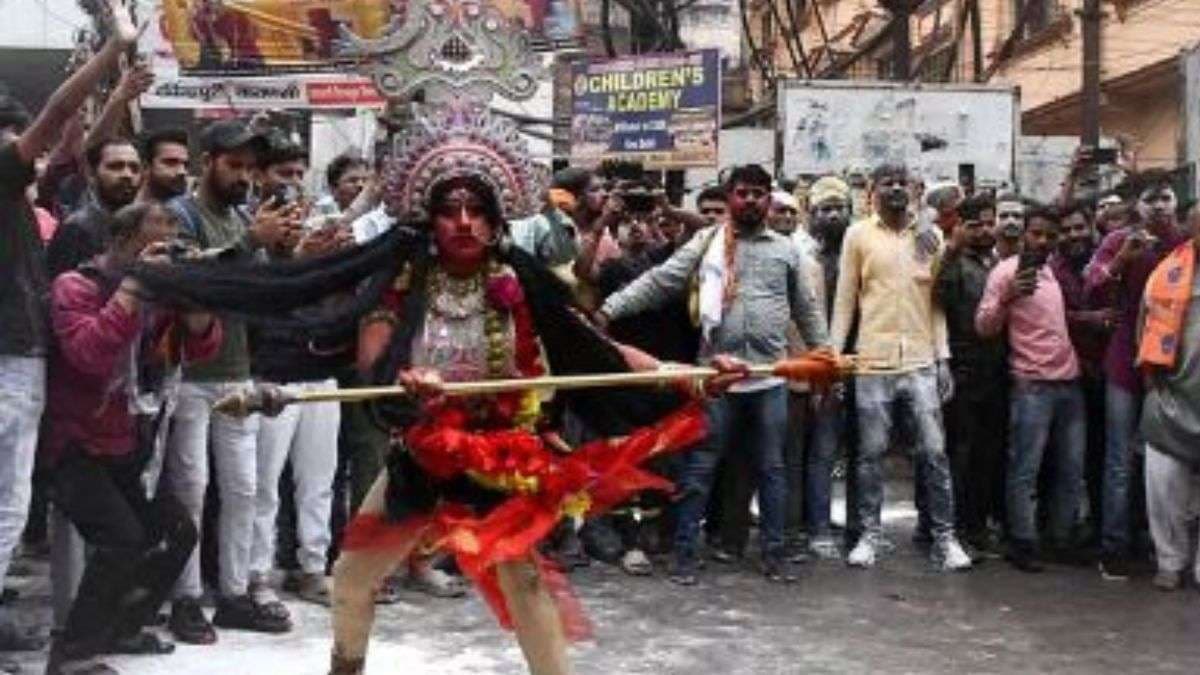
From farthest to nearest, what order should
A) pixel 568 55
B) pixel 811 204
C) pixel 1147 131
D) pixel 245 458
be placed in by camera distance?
pixel 1147 131
pixel 568 55
pixel 811 204
pixel 245 458

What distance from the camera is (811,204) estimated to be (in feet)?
30.6

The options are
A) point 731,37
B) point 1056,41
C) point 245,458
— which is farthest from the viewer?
point 731,37

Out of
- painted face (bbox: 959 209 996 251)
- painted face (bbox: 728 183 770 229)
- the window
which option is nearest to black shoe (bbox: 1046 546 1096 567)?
painted face (bbox: 959 209 996 251)

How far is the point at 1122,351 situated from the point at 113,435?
5.07 m

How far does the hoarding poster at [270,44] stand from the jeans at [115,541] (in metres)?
10.7

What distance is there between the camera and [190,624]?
6.17 m

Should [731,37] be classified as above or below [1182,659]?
above

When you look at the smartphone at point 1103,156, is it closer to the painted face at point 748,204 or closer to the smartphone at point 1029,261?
the smartphone at point 1029,261

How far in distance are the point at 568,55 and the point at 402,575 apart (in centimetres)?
1227

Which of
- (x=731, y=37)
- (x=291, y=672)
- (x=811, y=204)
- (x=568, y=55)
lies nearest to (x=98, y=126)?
(x=291, y=672)

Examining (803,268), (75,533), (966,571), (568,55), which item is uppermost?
(568,55)

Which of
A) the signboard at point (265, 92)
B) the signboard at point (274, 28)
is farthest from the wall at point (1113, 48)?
the signboard at point (265, 92)

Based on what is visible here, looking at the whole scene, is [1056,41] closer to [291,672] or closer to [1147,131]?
[1147,131]

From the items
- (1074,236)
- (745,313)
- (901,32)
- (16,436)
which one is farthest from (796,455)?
(901,32)
